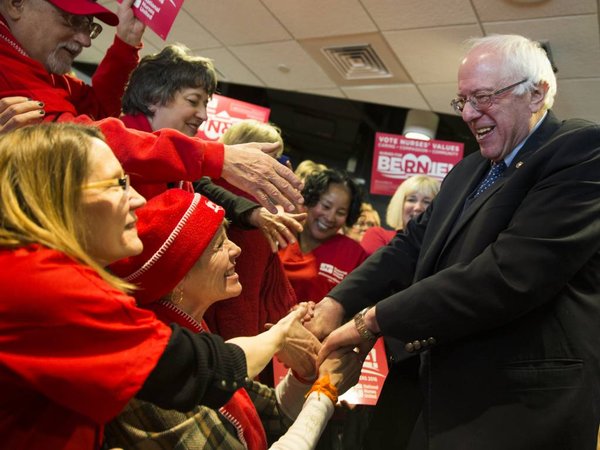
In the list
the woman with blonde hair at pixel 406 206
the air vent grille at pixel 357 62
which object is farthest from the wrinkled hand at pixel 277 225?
the air vent grille at pixel 357 62

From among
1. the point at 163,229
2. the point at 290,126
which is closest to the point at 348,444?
the point at 163,229

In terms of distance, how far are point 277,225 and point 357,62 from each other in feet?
13.7

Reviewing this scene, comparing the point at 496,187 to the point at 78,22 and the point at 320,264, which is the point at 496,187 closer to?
the point at 78,22

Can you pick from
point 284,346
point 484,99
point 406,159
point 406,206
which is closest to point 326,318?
point 284,346

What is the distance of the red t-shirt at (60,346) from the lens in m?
1.00

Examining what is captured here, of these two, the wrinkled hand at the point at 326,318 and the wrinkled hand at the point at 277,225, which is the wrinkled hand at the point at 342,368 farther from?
the wrinkled hand at the point at 277,225

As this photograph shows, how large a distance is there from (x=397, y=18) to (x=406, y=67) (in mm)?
908

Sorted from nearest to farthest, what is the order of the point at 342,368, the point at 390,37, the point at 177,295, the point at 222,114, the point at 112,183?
the point at 112,183, the point at 177,295, the point at 342,368, the point at 222,114, the point at 390,37

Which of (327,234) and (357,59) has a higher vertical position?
(357,59)

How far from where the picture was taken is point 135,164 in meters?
1.58

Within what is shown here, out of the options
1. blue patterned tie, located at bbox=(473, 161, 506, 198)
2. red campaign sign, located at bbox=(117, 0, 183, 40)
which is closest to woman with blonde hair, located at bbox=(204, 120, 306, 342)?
blue patterned tie, located at bbox=(473, 161, 506, 198)

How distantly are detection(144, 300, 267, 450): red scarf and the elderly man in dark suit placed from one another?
1.15ft

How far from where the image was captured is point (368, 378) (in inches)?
83.6

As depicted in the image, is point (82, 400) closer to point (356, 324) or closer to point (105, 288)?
point (105, 288)
